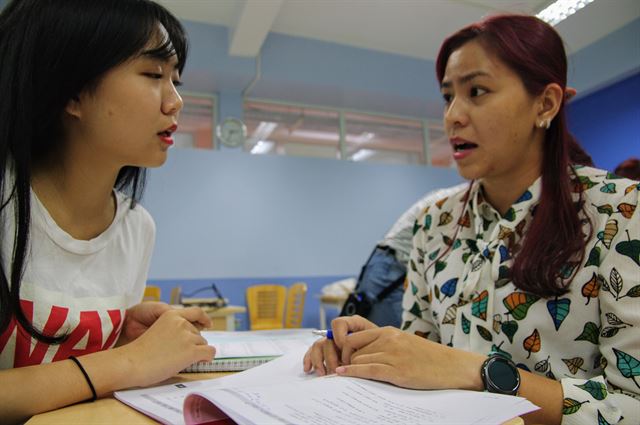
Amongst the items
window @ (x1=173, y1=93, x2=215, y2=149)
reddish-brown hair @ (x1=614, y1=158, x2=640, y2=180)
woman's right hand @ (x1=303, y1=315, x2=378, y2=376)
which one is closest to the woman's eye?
reddish-brown hair @ (x1=614, y1=158, x2=640, y2=180)

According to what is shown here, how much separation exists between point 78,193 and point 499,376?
898mm

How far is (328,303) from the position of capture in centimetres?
453

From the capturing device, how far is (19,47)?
0.78m

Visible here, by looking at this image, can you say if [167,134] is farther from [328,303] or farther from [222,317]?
[328,303]

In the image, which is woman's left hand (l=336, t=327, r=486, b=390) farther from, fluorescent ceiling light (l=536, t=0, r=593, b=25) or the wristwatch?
fluorescent ceiling light (l=536, t=0, r=593, b=25)

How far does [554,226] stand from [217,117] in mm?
4407

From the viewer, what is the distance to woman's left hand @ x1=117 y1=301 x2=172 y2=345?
37.1 inches

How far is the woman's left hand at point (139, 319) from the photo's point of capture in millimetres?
943

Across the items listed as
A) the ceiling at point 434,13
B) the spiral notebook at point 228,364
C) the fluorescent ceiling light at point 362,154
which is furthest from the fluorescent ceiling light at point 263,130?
the spiral notebook at point 228,364

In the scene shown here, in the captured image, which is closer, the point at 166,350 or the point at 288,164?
the point at 166,350

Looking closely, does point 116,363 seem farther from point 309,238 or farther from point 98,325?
point 309,238

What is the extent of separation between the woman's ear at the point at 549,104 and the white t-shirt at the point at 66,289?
3.42 ft

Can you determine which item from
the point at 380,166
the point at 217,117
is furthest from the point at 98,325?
the point at 380,166

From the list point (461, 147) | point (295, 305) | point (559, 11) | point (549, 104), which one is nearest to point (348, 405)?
point (461, 147)
